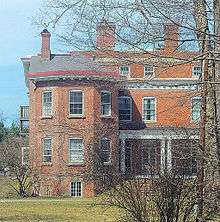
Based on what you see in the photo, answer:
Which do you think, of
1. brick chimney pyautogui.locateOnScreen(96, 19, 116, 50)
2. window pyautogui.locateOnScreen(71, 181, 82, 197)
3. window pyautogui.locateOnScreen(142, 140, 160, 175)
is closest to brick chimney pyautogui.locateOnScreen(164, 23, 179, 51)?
brick chimney pyautogui.locateOnScreen(96, 19, 116, 50)

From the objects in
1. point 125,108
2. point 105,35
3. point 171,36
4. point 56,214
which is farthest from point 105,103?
point 171,36

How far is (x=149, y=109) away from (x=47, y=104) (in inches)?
362

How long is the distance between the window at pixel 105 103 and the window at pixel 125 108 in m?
5.04

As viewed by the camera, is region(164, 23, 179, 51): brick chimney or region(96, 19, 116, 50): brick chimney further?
region(96, 19, 116, 50): brick chimney

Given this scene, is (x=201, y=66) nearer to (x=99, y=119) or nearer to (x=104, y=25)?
(x=104, y=25)

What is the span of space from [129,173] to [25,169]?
25290 millimetres

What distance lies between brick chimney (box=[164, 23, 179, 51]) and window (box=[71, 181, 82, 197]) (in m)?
29.4

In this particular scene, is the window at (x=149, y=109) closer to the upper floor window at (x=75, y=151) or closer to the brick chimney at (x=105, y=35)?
the upper floor window at (x=75, y=151)

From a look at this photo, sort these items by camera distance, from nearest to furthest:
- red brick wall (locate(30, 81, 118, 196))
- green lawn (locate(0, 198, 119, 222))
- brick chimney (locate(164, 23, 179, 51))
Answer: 1. brick chimney (locate(164, 23, 179, 51))
2. green lawn (locate(0, 198, 119, 222))
3. red brick wall (locate(30, 81, 118, 196))

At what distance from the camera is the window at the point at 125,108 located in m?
46.0

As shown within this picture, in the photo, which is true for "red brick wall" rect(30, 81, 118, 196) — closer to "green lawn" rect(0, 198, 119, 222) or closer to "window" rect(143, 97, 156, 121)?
"window" rect(143, 97, 156, 121)

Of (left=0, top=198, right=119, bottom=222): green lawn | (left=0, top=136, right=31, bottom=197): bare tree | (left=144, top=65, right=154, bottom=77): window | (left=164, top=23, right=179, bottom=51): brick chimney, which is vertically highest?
(left=164, top=23, right=179, bottom=51): brick chimney

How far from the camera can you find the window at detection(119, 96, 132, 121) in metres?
46.0

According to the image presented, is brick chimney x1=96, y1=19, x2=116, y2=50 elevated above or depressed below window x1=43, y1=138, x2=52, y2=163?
above
